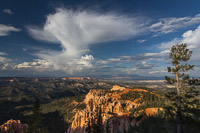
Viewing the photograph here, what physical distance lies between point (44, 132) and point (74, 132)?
5771cm

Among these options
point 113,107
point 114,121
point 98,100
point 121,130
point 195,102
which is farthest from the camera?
point 98,100

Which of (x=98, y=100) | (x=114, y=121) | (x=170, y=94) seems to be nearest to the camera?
(x=170, y=94)

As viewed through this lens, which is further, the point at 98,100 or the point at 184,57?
the point at 98,100

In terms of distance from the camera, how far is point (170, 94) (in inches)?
866

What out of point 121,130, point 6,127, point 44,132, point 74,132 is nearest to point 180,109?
point 44,132

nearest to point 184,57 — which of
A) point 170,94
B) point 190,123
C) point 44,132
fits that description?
point 170,94

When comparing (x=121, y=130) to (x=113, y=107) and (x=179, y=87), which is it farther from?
(x=179, y=87)

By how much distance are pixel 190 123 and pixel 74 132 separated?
78520mm

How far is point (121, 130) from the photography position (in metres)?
66.6

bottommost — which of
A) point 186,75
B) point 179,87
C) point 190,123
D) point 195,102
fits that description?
point 190,123

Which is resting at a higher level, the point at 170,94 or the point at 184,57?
the point at 184,57

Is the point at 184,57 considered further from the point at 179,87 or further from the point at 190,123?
the point at 190,123

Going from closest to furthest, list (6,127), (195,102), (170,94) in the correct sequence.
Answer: (195,102) < (170,94) < (6,127)

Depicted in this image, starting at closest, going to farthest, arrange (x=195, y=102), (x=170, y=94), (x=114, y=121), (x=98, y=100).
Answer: (x=195, y=102), (x=170, y=94), (x=114, y=121), (x=98, y=100)
